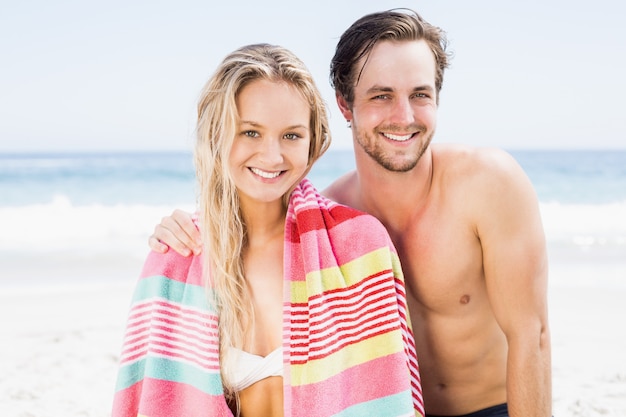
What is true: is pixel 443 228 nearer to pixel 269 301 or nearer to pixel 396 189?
pixel 396 189

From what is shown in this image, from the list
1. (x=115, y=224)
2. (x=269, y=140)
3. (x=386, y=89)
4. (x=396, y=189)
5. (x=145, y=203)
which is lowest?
(x=396, y=189)

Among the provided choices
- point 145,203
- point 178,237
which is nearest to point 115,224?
point 145,203

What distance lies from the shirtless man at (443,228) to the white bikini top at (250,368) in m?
0.44

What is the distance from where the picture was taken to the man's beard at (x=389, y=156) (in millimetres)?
2699

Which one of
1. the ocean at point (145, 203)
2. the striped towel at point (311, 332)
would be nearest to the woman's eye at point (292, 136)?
the striped towel at point (311, 332)

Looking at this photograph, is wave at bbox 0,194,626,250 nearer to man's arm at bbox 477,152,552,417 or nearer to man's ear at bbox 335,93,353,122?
man's ear at bbox 335,93,353,122

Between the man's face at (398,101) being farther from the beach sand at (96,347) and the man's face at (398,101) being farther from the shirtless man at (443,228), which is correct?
the beach sand at (96,347)

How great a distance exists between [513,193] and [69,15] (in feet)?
84.1

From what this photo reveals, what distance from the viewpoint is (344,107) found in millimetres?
2990

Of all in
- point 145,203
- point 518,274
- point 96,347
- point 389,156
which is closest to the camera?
point 518,274

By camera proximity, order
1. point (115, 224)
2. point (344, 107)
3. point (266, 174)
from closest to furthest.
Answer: point (266, 174), point (344, 107), point (115, 224)

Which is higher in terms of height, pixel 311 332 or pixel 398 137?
pixel 398 137

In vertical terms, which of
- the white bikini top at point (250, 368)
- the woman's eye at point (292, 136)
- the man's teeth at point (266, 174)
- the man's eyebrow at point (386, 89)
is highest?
the man's eyebrow at point (386, 89)

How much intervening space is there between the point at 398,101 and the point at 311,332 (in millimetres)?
936
